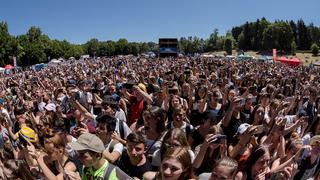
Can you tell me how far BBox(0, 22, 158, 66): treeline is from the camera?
233 ft

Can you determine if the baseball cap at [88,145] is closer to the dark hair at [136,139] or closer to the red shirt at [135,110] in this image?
the dark hair at [136,139]

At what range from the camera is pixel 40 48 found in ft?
297

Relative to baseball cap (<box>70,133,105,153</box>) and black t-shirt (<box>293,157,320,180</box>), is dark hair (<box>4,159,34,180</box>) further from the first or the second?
black t-shirt (<box>293,157,320,180</box>)

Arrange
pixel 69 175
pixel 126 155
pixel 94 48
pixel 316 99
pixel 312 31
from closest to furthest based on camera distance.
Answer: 1. pixel 69 175
2. pixel 126 155
3. pixel 316 99
4. pixel 312 31
5. pixel 94 48

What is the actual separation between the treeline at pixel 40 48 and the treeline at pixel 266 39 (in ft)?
87.4

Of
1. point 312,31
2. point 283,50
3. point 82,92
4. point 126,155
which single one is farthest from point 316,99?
point 312,31

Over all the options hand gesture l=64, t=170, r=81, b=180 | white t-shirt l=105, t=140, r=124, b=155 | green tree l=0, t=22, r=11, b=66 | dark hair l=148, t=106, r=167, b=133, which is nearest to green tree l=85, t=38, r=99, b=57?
green tree l=0, t=22, r=11, b=66

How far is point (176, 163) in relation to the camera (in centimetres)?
312

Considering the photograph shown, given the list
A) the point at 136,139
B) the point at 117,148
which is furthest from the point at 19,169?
the point at 136,139

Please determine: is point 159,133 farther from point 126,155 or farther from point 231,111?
point 231,111

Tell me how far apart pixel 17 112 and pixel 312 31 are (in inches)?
5557

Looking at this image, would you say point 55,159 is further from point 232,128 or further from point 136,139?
point 232,128

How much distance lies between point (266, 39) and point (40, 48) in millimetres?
71072

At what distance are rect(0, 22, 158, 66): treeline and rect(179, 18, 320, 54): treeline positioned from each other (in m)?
26.6
